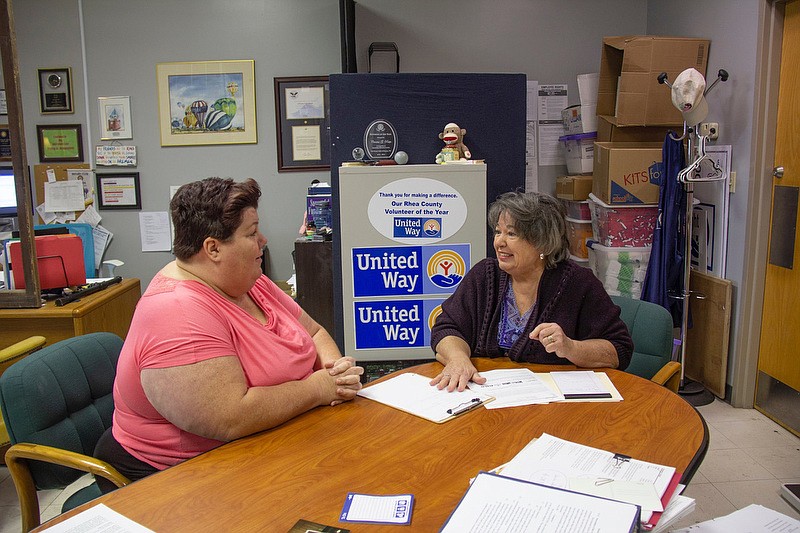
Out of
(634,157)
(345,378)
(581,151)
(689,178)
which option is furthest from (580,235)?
(345,378)

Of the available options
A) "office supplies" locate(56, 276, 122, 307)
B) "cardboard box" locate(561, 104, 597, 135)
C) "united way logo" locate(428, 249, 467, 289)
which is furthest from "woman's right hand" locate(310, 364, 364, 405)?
"cardboard box" locate(561, 104, 597, 135)

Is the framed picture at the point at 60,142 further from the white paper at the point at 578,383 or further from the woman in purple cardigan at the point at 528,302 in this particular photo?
the white paper at the point at 578,383

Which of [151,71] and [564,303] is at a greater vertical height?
[151,71]

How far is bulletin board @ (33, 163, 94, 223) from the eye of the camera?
4660 millimetres

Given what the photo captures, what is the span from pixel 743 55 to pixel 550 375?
265 centimetres

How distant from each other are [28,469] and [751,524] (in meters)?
1.79

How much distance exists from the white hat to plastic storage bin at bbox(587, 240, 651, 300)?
83 cm

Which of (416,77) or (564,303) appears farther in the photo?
(416,77)

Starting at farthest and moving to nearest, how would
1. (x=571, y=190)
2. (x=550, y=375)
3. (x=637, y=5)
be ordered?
(x=637, y=5)
(x=571, y=190)
(x=550, y=375)

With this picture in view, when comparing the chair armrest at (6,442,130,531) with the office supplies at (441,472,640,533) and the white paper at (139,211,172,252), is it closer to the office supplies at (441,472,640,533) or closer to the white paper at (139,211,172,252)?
the office supplies at (441,472,640,533)

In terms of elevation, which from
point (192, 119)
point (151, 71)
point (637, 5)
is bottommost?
point (192, 119)

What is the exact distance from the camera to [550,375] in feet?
6.41

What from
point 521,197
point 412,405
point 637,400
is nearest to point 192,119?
point 521,197

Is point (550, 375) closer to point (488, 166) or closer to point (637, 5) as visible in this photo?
point (488, 166)
